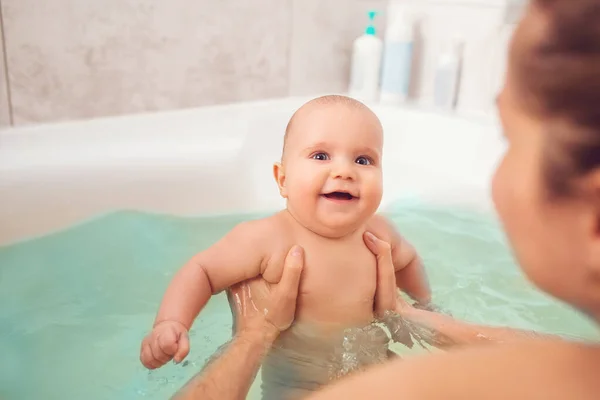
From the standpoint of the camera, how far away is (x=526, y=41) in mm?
371

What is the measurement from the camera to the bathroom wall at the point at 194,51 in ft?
4.17

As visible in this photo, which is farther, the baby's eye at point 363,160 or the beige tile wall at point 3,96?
the beige tile wall at point 3,96

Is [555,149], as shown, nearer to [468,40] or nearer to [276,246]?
[276,246]

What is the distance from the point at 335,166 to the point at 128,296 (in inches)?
19.7

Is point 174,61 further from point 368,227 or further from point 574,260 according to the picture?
point 574,260

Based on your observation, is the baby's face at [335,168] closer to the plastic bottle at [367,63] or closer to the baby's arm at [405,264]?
the baby's arm at [405,264]

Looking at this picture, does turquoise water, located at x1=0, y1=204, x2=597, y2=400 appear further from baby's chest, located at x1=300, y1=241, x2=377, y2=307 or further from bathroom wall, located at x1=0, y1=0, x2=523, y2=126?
bathroom wall, located at x1=0, y1=0, x2=523, y2=126

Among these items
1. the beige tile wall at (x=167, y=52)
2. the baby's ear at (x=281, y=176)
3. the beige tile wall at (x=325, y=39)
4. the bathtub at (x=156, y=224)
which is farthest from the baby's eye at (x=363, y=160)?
the beige tile wall at (x=325, y=39)

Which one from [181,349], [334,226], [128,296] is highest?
[334,226]

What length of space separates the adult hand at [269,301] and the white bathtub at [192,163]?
1.63 feet

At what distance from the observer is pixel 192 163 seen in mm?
1405

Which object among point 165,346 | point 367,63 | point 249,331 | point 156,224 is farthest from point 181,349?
point 367,63

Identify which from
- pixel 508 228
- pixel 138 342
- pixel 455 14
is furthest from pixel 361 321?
pixel 455 14

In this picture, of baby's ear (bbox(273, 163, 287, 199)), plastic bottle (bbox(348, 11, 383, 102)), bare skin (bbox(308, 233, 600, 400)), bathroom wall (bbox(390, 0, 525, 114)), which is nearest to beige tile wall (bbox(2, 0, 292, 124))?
plastic bottle (bbox(348, 11, 383, 102))
